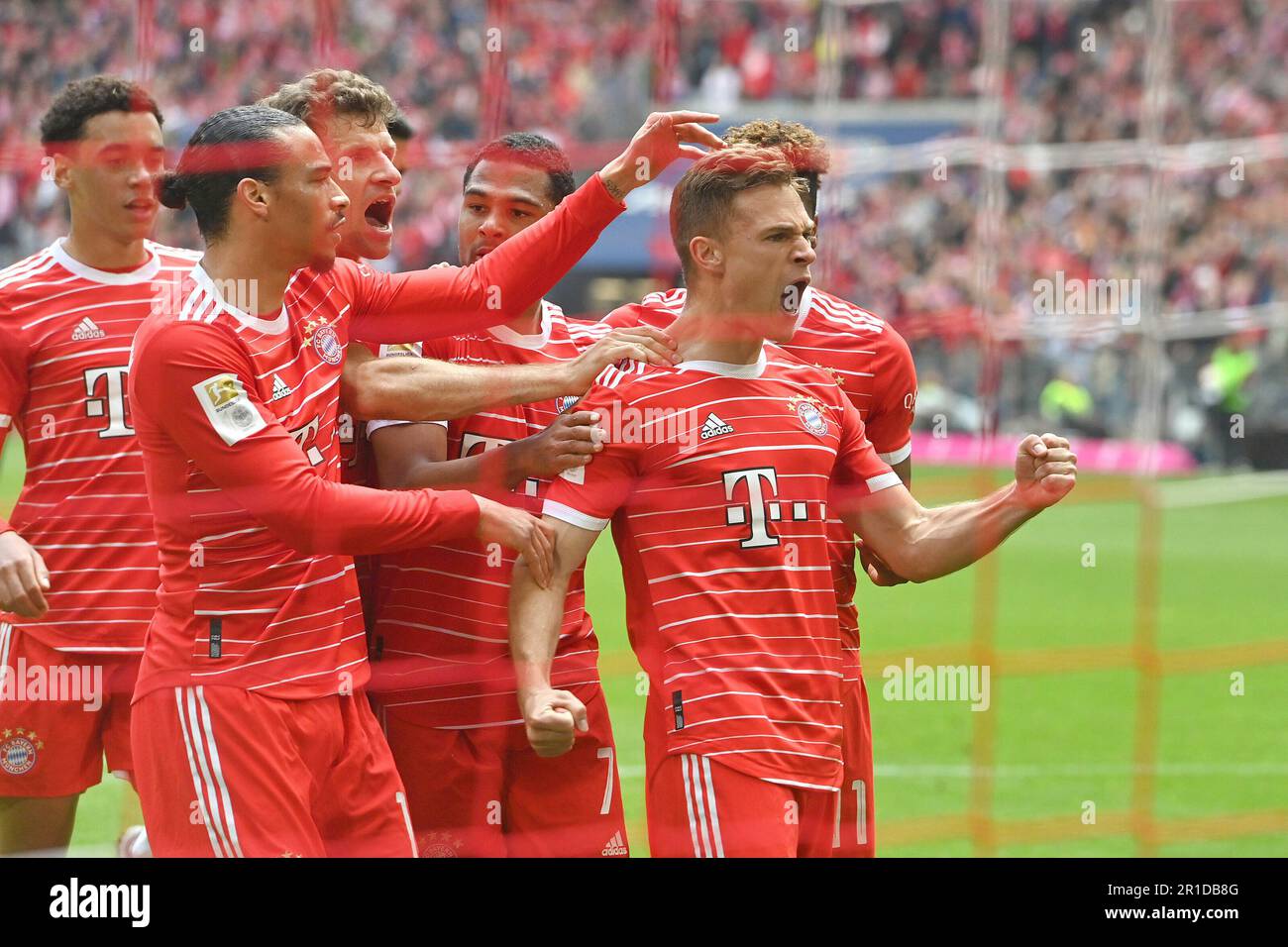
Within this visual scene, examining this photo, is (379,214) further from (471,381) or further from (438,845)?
(438,845)

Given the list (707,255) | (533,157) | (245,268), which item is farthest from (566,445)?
(533,157)

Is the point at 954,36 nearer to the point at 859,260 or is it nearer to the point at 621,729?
the point at 859,260

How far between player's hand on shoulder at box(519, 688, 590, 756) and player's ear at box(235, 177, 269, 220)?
110 centimetres

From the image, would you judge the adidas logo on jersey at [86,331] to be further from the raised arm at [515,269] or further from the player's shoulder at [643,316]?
the player's shoulder at [643,316]

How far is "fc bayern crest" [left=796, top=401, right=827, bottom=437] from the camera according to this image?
348 centimetres

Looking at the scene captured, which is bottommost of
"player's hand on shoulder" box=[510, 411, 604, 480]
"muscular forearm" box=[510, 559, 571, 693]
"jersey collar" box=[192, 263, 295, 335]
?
"muscular forearm" box=[510, 559, 571, 693]

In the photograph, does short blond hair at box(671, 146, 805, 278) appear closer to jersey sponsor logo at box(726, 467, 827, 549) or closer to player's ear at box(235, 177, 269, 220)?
jersey sponsor logo at box(726, 467, 827, 549)

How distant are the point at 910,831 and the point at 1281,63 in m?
15.8

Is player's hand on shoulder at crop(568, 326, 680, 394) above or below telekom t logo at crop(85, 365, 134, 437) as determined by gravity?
above

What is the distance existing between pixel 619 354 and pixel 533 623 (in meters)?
0.59

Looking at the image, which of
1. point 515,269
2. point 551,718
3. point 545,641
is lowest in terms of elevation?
point 551,718

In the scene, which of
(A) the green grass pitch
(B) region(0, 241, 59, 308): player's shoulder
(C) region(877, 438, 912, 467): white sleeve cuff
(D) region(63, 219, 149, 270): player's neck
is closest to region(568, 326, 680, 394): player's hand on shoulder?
(C) region(877, 438, 912, 467): white sleeve cuff

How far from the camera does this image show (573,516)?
337cm

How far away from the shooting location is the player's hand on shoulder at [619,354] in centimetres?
342
